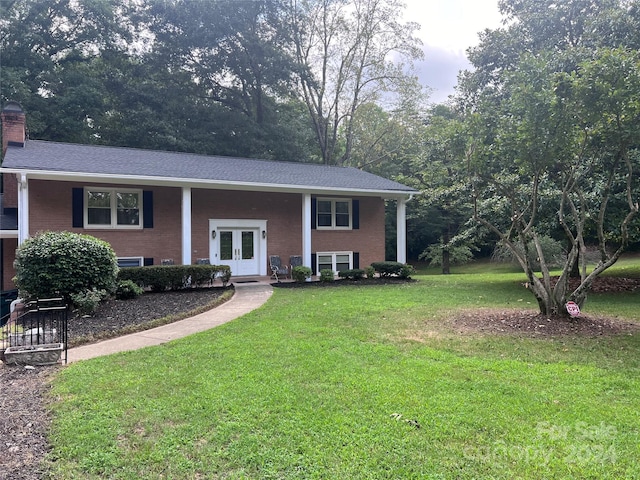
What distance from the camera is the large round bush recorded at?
870 centimetres

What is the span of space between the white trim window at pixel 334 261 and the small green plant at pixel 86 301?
9.17 metres

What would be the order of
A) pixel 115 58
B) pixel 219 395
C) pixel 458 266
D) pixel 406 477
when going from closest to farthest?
pixel 406 477
pixel 219 395
pixel 115 58
pixel 458 266

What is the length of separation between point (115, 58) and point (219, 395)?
2782cm

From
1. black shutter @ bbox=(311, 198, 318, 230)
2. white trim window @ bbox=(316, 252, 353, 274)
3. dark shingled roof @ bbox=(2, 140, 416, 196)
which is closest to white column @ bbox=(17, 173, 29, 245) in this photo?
dark shingled roof @ bbox=(2, 140, 416, 196)

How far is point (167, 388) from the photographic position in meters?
4.43

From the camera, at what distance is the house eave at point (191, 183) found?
38.2ft

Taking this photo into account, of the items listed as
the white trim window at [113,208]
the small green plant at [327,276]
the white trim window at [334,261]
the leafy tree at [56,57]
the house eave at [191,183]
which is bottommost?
the small green plant at [327,276]

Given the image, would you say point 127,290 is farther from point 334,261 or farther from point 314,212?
point 334,261

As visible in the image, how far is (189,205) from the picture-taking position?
44.4ft

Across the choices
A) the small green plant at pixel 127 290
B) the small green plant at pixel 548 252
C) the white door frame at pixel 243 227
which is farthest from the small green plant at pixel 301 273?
the small green plant at pixel 548 252

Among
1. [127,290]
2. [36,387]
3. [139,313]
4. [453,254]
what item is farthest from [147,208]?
[453,254]

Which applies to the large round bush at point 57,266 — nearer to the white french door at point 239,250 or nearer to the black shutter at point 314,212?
the white french door at point 239,250

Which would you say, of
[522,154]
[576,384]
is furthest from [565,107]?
[576,384]

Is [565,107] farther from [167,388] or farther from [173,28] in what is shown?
[173,28]
